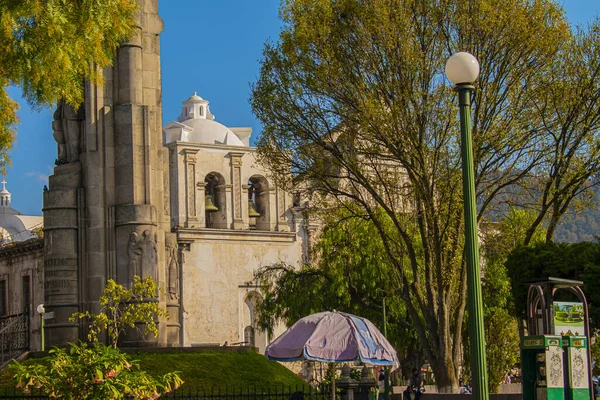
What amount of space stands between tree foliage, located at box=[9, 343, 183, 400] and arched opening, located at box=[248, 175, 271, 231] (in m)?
43.8

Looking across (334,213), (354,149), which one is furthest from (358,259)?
(354,149)

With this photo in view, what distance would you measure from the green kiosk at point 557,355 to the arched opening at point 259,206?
42620 mm

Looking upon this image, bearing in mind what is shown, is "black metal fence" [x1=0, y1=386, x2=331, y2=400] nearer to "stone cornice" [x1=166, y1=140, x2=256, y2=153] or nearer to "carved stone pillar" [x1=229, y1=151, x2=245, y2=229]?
"stone cornice" [x1=166, y1=140, x2=256, y2=153]

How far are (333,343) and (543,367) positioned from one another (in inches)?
154

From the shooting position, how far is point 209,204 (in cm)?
5878

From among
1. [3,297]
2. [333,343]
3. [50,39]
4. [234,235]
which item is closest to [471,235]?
[333,343]

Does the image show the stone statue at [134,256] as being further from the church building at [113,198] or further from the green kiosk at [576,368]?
the green kiosk at [576,368]

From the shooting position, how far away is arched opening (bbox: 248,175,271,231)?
5906 centimetres

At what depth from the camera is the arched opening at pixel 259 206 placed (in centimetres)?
5906

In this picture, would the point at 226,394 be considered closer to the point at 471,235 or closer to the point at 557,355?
the point at 557,355

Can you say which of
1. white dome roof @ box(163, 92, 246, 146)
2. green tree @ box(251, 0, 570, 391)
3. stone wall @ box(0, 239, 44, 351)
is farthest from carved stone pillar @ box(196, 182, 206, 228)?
green tree @ box(251, 0, 570, 391)

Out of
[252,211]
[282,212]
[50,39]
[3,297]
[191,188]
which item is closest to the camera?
[50,39]

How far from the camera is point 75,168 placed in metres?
24.3

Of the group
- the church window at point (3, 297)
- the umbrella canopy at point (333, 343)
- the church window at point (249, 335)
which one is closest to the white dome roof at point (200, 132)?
the church window at point (249, 335)
